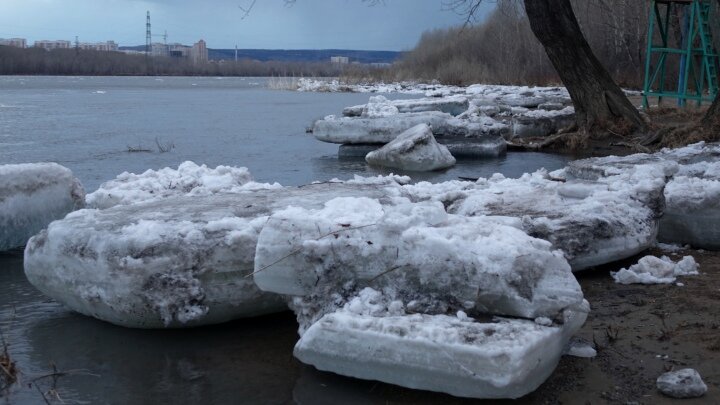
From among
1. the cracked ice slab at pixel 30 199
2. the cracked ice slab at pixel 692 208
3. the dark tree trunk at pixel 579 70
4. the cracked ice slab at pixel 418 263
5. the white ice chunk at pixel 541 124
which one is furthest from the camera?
the white ice chunk at pixel 541 124

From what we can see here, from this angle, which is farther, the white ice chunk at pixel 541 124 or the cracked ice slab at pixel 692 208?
the white ice chunk at pixel 541 124

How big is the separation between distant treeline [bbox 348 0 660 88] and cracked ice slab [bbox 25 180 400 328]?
477 inches

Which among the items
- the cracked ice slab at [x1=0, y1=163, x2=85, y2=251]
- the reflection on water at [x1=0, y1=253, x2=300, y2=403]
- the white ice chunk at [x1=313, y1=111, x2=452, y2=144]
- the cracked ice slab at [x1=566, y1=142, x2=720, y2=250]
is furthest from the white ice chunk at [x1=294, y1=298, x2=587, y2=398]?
the white ice chunk at [x1=313, y1=111, x2=452, y2=144]

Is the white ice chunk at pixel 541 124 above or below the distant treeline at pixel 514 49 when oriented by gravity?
below

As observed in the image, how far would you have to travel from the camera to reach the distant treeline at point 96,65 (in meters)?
71.7

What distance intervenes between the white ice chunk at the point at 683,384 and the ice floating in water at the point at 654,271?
1385 millimetres

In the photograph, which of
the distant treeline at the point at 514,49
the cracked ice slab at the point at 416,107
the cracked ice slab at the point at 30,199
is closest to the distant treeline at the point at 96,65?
the distant treeline at the point at 514,49

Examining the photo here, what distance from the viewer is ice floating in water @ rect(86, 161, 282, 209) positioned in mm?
6574

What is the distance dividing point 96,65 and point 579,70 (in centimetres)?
7158

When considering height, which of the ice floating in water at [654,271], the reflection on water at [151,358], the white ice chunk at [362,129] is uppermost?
the white ice chunk at [362,129]

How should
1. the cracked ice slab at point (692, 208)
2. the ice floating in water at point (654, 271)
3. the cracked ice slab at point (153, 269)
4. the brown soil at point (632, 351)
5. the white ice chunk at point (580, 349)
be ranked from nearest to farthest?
1. the brown soil at point (632, 351)
2. the white ice chunk at point (580, 349)
3. the cracked ice slab at point (153, 269)
4. the ice floating in water at point (654, 271)
5. the cracked ice slab at point (692, 208)

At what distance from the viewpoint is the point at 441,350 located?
121 inches

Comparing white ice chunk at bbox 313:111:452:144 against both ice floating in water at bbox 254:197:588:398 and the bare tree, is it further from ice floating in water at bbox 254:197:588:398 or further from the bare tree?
ice floating in water at bbox 254:197:588:398

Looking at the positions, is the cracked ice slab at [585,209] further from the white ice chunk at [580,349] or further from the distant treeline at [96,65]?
the distant treeline at [96,65]
